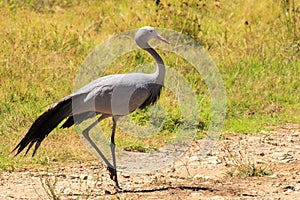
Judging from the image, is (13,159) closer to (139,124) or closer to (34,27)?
(139,124)

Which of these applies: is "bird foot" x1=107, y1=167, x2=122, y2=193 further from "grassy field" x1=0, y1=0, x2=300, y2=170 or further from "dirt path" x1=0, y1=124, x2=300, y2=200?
"grassy field" x1=0, y1=0, x2=300, y2=170

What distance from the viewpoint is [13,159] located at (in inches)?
285

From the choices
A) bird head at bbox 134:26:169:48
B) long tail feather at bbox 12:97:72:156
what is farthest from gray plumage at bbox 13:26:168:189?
bird head at bbox 134:26:169:48

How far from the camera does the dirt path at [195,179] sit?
5992 mm

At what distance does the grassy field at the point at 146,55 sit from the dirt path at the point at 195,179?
1.56 ft

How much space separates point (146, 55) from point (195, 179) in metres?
3.59

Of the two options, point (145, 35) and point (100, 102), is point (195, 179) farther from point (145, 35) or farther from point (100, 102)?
point (145, 35)

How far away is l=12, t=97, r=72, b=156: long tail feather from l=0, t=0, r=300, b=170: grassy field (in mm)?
556

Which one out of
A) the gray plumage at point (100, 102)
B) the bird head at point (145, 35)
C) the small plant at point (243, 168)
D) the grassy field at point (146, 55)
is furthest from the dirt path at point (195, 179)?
the bird head at point (145, 35)

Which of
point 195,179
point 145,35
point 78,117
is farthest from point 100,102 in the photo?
point 195,179

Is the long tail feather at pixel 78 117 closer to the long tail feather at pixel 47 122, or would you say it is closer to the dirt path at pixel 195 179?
the long tail feather at pixel 47 122

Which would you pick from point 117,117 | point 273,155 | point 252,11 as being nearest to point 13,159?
point 117,117

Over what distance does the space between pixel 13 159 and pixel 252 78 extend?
3.79 metres

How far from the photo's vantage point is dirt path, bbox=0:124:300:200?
5992 millimetres
